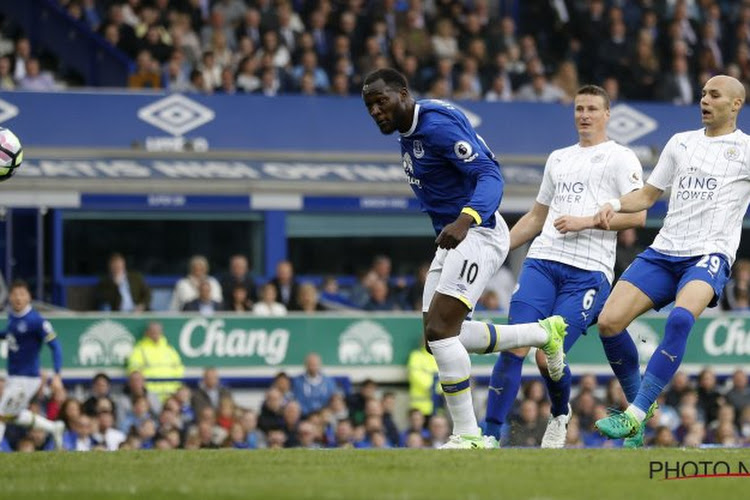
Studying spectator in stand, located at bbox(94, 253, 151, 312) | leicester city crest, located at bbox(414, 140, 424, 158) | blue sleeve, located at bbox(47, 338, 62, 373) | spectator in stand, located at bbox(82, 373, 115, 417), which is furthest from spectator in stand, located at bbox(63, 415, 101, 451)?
leicester city crest, located at bbox(414, 140, 424, 158)

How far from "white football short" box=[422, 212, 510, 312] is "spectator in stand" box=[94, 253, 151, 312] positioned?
9.56m

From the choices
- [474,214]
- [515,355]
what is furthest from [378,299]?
[474,214]

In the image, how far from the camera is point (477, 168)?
429 inches

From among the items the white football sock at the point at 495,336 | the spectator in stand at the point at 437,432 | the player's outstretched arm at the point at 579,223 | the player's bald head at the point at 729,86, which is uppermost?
the player's bald head at the point at 729,86

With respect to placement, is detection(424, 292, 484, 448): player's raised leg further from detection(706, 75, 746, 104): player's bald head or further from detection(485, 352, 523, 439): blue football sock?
detection(706, 75, 746, 104): player's bald head

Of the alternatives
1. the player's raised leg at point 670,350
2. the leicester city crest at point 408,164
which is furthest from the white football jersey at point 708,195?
the leicester city crest at point 408,164

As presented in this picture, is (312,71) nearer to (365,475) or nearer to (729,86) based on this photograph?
(729,86)

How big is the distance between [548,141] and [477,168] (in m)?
13.7

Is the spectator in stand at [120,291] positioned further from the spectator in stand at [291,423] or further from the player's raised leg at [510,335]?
the player's raised leg at [510,335]

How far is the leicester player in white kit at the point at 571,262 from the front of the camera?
11.9 m

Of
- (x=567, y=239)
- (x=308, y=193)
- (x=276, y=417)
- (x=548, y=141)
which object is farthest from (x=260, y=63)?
(x=567, y=239)

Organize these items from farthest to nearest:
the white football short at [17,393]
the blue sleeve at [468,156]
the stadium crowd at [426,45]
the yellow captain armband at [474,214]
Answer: the stadium crowd at [426,45] < the white football short at [17,393] < the blue sleeve at [468,156] < the yellow captain armband at [474,214]

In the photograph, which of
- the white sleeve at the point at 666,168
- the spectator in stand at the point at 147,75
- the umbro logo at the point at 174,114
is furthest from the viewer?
the spectator in stand at the point at 147,75

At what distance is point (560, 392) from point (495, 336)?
3.51ft
